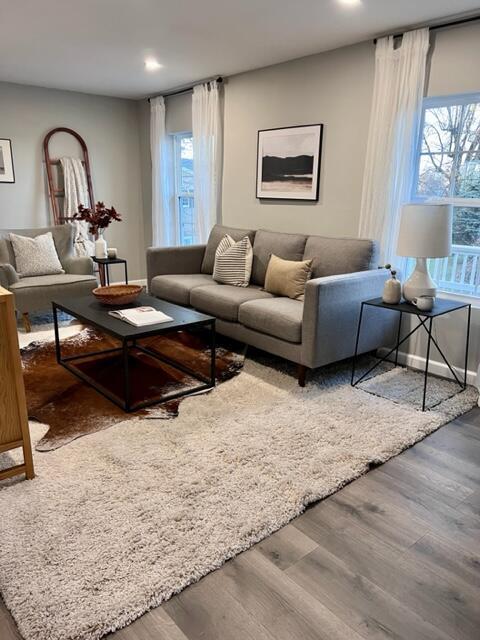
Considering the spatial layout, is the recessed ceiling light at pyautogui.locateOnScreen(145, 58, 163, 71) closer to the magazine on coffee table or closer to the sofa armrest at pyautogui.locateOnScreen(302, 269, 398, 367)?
the magazine on coffee table

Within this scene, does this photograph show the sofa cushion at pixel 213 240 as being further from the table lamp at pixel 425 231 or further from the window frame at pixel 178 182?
the table lamp at pixel 425 231

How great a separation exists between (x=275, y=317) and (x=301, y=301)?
42 cm

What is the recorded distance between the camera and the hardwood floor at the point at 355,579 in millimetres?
1396

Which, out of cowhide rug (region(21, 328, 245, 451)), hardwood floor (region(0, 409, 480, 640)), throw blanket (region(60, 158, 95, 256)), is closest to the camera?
hardwood floor (region(0, 409, 480, 640))

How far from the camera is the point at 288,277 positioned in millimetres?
3537

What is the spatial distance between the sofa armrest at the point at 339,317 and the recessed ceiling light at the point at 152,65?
8.28 ft

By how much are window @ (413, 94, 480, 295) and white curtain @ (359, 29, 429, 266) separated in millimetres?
116

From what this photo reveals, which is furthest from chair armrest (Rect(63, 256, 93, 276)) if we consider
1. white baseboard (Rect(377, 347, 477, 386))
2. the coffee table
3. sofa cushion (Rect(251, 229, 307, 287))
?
white baseboard (Rect(377, 347, 477, 386))

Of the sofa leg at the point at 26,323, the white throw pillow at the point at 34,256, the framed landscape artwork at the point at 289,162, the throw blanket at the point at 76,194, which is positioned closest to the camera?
the framed landscape artwork at the point at 289,162

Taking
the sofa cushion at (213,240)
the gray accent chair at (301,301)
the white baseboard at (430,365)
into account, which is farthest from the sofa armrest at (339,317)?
the sofa cushion at (213,240)

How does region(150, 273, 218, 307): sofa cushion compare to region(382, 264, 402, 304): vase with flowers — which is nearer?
region(382, 264, 402, 304): vase with flowers

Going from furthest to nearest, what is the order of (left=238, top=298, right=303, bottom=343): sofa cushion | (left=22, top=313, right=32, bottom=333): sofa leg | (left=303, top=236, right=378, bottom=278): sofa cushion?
(left=22, top=313, right=32, bottom=333): sofa leg < (left=303, top=236, right=378, bottom=278): sofa cushion < (left=238, top=298, right=303, bottom=343): sofa cushion

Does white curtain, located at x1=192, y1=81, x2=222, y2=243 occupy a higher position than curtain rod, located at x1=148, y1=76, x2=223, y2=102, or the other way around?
curtain rod, located at x1=148, y1=76, x2=223, y2=102

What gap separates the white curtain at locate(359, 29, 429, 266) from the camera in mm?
3143
